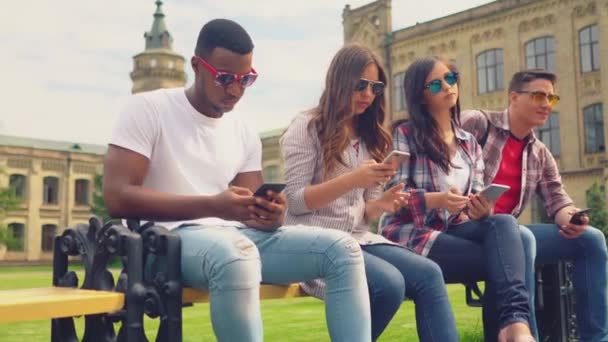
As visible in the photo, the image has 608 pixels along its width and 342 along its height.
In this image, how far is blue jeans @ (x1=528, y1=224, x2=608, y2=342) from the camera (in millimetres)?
4016

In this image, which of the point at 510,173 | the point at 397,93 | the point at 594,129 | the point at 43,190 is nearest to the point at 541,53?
the point at 594,129

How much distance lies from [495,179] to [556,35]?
2510 centimetres

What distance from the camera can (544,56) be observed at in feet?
91.9

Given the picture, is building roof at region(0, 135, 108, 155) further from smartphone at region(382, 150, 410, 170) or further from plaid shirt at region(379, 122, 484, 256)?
smartphone at region(382, 150, 410, 170)

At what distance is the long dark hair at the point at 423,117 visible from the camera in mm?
3938

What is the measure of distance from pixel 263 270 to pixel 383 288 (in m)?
0.57

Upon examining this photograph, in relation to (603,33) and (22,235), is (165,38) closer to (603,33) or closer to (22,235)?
(22,235)

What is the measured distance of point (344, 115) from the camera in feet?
12.1

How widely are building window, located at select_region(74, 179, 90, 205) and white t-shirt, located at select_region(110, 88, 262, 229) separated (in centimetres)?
4632

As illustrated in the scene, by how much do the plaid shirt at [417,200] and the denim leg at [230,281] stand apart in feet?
4.39

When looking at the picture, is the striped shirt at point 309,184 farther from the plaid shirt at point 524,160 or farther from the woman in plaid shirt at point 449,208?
the plaid shirt at point 524,160

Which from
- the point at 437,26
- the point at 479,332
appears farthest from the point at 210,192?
the point at 437,26

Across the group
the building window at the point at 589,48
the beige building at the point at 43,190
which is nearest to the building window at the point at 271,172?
the beige building at the point at 43,190

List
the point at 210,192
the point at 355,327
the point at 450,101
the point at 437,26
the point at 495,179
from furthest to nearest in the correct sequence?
the point at 437,26 < the point at 495,179 < the point at 450,101 < the point at 210,192 < the point at 355,327
